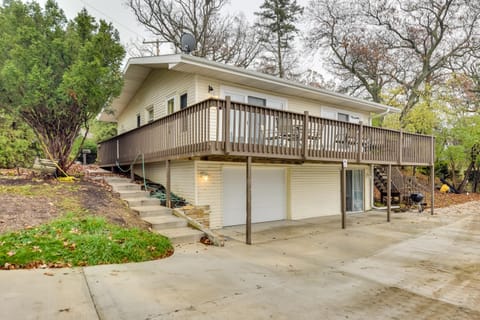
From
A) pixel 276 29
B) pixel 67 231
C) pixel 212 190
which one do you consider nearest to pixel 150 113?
pixel 212 190

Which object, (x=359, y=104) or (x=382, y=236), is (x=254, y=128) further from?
(x=359, y=104)

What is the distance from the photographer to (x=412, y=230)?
888 cm

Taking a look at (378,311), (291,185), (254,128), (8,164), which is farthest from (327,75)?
(378,311)

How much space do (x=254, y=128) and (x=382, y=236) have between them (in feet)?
15.0

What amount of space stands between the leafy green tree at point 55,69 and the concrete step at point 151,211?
3.55 m

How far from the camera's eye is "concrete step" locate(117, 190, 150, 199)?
8688 mm

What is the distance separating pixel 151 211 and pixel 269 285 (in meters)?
4.40

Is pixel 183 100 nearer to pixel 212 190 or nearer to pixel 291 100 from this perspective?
pixel 212 190

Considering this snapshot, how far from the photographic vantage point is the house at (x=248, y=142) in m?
7.16

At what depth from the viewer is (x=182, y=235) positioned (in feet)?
22.1

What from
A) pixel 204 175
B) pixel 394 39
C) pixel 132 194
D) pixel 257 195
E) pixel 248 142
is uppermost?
pixel 394 39

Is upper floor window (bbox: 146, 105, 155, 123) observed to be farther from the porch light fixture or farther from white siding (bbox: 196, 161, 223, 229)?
the porch light fixture

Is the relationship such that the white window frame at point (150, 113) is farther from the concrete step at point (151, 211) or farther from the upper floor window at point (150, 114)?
the concrete step at point (151, 211)

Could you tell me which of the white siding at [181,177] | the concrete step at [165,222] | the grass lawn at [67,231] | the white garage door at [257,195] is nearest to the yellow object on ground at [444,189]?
the white garage door at [257,195]
